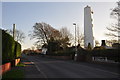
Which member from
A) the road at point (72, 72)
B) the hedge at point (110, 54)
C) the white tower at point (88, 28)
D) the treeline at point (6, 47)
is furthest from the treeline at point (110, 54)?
the white tower at point (88, 28)

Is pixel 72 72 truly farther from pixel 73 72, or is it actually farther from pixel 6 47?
pixel 6 47

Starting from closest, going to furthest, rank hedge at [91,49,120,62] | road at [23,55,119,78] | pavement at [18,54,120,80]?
1. pavement at [18,54,120,80]
2. road at [23,55,119,78]
3. hedge at [91,49,120,62]

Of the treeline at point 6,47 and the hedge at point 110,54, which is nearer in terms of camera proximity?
the treeline at point 6,47

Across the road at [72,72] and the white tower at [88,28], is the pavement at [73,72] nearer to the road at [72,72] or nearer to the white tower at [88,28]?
the road at [72,72]

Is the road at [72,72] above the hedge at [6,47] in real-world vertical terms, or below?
below

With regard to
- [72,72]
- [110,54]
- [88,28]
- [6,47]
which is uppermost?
[88,28]

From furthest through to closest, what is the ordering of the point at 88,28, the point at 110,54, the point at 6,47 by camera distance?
the point at 88,28
the point at 110,54
the point at 6,47

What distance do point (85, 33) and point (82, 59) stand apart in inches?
860

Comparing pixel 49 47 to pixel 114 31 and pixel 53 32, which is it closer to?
pixel 53 32

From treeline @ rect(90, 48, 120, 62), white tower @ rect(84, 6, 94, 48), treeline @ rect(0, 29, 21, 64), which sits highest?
white tower @ rect(84, 6, 94, 48)

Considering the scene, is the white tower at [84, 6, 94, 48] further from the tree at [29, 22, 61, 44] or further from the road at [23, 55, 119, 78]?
the road at [23, 55, 119, 78]

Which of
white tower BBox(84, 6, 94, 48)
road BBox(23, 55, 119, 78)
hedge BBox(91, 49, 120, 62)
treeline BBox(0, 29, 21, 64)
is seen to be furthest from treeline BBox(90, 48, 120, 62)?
white tower BBox(84, 6, 94, 48)

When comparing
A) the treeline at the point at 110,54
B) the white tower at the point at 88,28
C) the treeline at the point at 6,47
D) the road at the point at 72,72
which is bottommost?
the road at the point at 72,72

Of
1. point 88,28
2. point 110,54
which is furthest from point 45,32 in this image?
point 110,54
